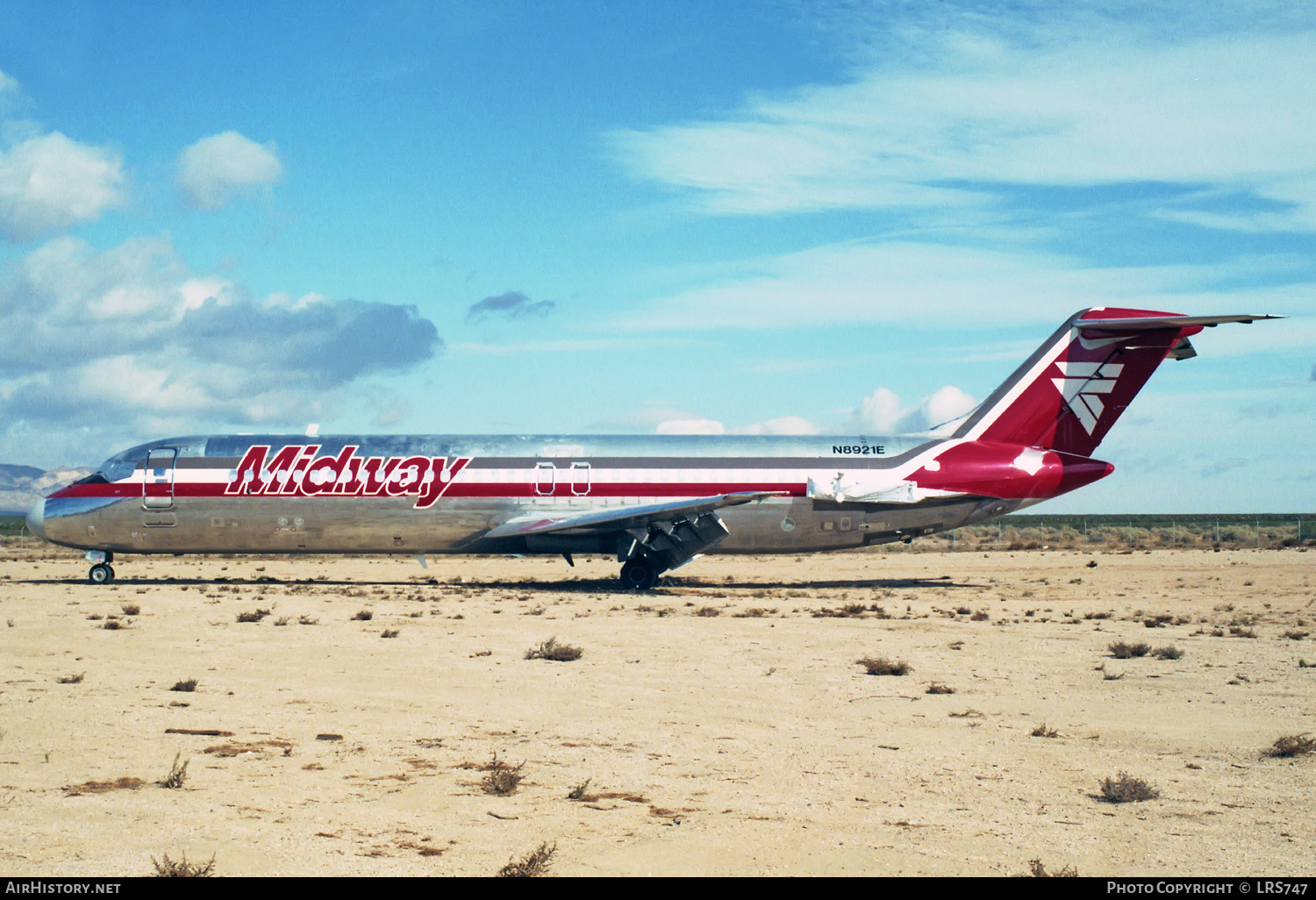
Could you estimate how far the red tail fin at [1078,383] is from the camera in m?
33.9

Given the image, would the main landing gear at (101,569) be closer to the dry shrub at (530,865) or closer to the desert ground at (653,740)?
the desert ground at (653,740)

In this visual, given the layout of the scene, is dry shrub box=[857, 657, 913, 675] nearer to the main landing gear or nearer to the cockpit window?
the cockpit window

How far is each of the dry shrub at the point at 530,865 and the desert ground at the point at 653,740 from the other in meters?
0.14

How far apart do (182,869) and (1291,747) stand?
36.3ft

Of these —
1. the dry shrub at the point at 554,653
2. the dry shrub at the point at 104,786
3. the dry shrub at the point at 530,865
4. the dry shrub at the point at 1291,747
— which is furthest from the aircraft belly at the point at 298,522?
the dry shrub at the point at 530,865

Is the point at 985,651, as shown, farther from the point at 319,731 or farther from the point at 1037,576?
the point at 1037,576

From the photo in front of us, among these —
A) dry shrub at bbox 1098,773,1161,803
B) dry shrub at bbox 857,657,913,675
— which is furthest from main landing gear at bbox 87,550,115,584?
dry shrub at bbox 1098,773,1161,803

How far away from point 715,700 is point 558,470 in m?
19.6

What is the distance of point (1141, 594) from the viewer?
105 feet

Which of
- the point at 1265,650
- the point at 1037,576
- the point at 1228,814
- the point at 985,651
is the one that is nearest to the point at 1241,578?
the point at 1037,576

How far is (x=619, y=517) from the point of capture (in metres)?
31.6

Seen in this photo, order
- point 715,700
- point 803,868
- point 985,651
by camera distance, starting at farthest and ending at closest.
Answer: point 985,651 < point 715,700 < point 803,868

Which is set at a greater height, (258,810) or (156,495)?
(156,495)

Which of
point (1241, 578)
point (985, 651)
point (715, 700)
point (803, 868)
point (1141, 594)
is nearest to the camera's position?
point (803, 868)
